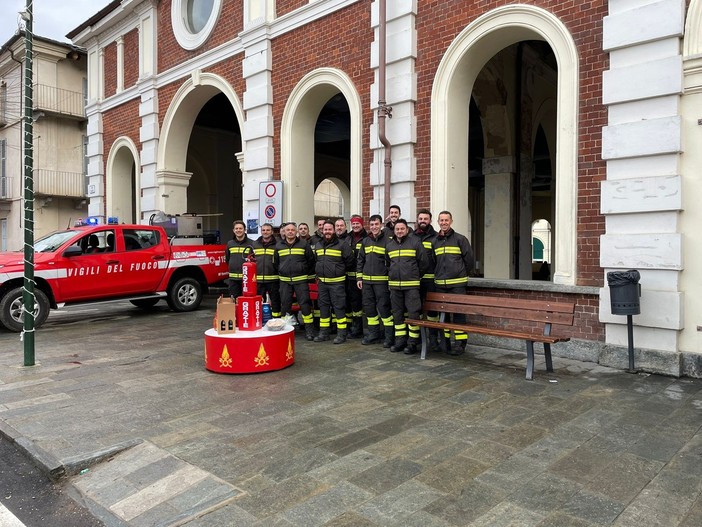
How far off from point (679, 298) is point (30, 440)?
6.58m

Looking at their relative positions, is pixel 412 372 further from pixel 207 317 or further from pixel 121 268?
pixel 121 268

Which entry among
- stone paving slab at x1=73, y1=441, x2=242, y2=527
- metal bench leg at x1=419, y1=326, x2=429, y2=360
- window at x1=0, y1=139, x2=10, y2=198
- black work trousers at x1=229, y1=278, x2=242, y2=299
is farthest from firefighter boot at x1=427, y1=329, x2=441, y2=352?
window at x1=0, y1=139, x2=10, y2=198

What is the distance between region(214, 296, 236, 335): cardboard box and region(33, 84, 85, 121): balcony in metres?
18.7

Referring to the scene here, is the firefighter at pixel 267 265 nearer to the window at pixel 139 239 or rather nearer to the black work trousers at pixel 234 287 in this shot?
the black work trousers at pixel 234 287

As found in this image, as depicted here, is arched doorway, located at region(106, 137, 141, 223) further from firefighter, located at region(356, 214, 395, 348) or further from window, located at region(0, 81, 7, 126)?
firefighter, located at region(356, 214, 395, 348)

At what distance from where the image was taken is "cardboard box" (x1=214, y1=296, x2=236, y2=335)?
21.1 feet

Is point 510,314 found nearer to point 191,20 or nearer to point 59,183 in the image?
point 191,20

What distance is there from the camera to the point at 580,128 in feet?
23.1

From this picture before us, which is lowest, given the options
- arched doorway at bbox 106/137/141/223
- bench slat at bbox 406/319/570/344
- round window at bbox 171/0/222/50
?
bench slat at bbox 406/319/570/344

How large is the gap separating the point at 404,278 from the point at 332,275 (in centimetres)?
135

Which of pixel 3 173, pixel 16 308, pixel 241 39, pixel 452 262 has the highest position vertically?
pixel 241 39

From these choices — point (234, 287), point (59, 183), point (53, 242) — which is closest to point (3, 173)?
point (59, 183)

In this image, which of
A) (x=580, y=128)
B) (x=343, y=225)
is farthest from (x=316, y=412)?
(x=580, y=128)

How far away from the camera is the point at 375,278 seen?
7.77 m
